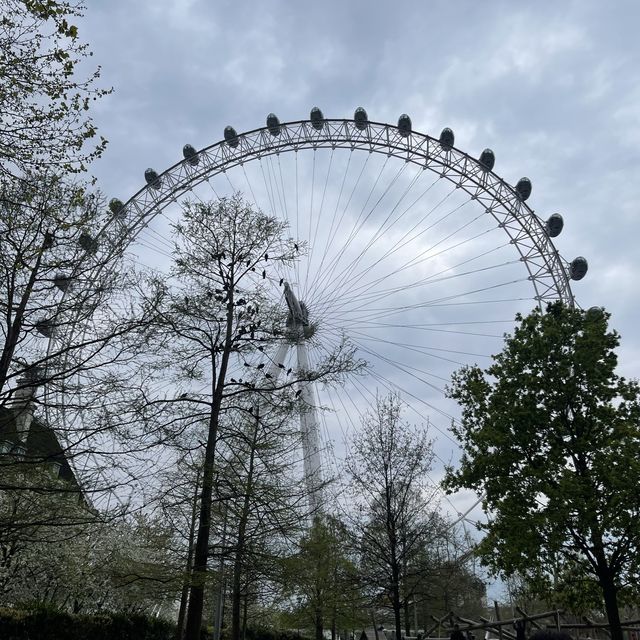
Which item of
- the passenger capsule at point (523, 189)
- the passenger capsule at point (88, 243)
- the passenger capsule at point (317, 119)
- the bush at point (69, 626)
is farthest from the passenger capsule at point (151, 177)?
the passenger capsule at point (88, 243)

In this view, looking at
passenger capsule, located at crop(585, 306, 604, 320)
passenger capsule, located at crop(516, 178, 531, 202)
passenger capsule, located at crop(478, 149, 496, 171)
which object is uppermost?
passenger capsule, located at crop(478, 149, 496, 171)

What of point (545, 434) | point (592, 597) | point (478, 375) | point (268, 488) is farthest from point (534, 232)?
point (268, 488)

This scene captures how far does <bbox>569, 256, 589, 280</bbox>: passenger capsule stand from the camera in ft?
88.8

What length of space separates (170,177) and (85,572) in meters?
18.8

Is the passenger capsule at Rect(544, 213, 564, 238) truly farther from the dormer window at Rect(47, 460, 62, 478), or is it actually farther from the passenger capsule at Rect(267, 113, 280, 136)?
the dormer window at Rect(47, 460, 62, 478)

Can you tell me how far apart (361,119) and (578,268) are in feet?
41.6

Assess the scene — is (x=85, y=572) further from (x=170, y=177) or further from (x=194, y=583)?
(x=170, y=177)

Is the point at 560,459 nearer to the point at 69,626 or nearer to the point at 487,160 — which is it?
the point at 69,626

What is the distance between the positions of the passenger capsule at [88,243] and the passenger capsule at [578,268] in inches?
934

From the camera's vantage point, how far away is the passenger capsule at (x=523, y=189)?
93.5 feet

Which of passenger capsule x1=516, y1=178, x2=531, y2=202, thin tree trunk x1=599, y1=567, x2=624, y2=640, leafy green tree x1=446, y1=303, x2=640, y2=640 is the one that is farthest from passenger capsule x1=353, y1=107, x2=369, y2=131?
thin tree trunk x1=599, y1=567, x2=624, y2=640

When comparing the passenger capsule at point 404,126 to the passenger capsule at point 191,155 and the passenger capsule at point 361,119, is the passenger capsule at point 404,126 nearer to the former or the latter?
the passenger capsule at point 361,119

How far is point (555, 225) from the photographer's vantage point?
92.0ft

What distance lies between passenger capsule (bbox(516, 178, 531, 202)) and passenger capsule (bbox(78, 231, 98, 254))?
2389 cm
